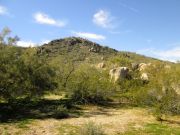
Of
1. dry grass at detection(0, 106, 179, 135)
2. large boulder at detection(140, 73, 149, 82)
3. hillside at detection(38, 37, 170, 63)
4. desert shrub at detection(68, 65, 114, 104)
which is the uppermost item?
hillside at detection(38, 37, 170, 63)

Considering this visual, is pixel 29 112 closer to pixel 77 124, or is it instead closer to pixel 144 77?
pixel 77 124

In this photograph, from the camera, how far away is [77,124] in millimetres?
21562

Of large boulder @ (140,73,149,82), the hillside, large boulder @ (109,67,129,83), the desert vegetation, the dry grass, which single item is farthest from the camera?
the hillside

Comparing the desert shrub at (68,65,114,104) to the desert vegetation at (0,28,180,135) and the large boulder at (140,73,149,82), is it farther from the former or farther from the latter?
the large boulder at (140,73,149,82)

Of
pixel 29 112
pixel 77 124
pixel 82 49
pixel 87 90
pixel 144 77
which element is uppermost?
pixel 82 49

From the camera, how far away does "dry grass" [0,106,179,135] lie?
19.1 meters

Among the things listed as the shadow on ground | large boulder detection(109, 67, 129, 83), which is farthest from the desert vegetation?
large boulder detection(109, 67, 129, 83)

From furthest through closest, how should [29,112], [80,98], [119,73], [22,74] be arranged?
[119,73], [80,98], [22,74], [29,112]

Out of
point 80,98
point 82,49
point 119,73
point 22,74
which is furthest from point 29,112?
point 82,49

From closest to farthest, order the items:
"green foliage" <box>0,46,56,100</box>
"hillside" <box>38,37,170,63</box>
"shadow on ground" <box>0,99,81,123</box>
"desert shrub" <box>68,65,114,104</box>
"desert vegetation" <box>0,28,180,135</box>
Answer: "desert vegetation" <box>0,28,180,135</box>, "shadow on ground" <box>0,99,81,123</box>, "green foliage" <box>0,46,56,100</box>, "desert shrub" <box>68,65,114,104</box>, "hillside" <box>38,37,170,63</box>

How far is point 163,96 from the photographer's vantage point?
2577 centimetres

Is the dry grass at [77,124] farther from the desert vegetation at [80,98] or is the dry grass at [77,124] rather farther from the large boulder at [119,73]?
the large boulder at [119,73]

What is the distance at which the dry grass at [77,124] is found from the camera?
19.1 m

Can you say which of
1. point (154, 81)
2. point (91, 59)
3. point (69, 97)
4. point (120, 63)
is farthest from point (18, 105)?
point (91, 59)
